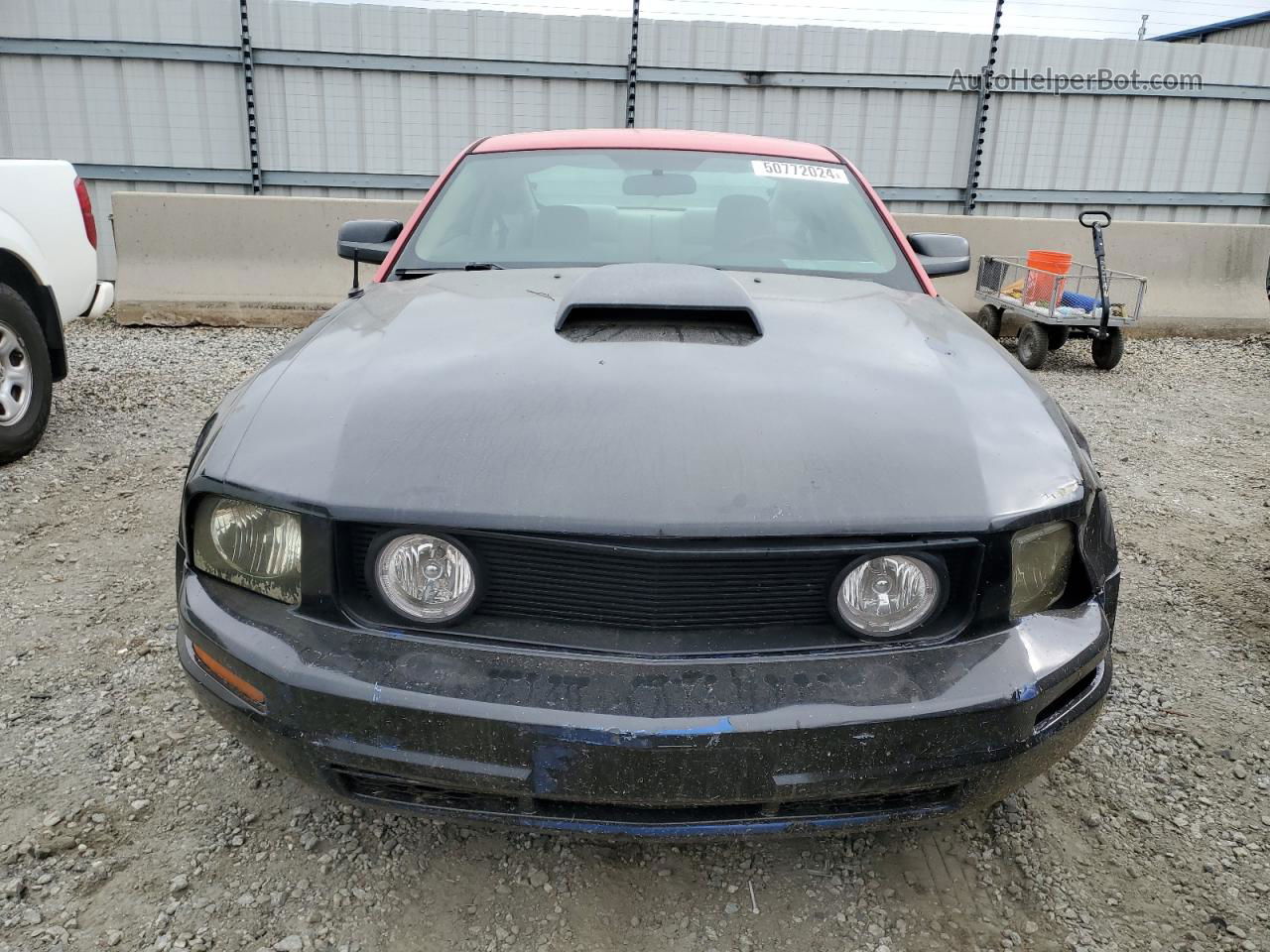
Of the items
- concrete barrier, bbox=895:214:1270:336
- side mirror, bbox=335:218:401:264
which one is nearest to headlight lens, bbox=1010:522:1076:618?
side mirror, bbox=335:218:401:264

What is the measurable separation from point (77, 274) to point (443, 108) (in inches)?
266

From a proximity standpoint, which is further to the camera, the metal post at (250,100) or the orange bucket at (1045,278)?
the metal post at (250,100)

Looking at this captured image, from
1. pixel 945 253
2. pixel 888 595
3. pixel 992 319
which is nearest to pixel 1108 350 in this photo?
pixel 992 319

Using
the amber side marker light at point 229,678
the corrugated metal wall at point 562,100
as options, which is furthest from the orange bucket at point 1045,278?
the amber side marker light at point 229,678

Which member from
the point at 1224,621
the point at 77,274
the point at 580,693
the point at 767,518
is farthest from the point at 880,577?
the point at 77,274

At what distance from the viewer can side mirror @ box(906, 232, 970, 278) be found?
3.04 metres

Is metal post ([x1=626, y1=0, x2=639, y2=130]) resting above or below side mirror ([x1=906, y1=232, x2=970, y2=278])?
above

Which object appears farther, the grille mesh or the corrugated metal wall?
the corrugated metal wall

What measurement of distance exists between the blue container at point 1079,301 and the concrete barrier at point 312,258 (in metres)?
1.08

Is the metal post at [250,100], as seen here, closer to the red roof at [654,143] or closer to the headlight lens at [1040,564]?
the red roof at [654,143]
